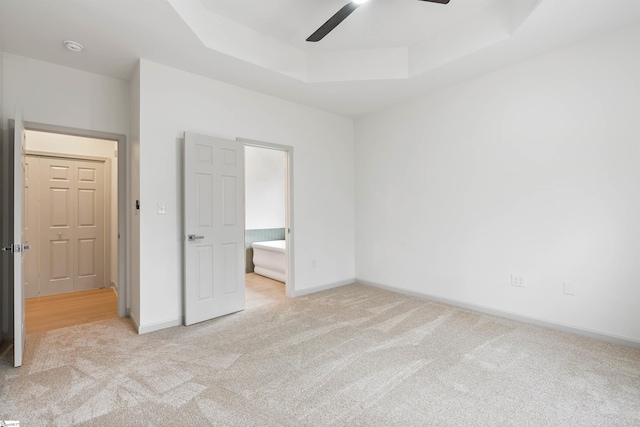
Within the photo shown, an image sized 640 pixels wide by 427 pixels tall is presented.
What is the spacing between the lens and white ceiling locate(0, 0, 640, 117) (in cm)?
243

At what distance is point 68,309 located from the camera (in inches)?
149

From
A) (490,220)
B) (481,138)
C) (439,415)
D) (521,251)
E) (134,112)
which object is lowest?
(439,415)

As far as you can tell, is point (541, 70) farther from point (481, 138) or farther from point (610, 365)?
point (610, 365)

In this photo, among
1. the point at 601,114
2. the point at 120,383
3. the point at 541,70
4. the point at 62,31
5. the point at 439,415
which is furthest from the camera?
the point at 541,70

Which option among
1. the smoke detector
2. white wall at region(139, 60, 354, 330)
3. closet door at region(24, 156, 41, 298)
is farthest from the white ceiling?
closet door at region(24, 156, 41, 298)

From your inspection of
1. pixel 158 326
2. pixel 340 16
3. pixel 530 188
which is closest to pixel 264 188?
pixel 158 326

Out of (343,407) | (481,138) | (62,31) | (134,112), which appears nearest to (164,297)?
(134,112)

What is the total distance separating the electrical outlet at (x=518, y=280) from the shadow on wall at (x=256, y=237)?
428cm

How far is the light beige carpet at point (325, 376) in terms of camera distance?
1799 millimetres

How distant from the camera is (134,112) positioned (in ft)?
10.6

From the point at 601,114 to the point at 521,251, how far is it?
4.65 feet

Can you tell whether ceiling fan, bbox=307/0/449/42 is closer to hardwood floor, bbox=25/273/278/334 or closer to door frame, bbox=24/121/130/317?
door frame, bbox=24/121/130/317

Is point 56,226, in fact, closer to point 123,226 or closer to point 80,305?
point 80,305

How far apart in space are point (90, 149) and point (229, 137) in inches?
105
